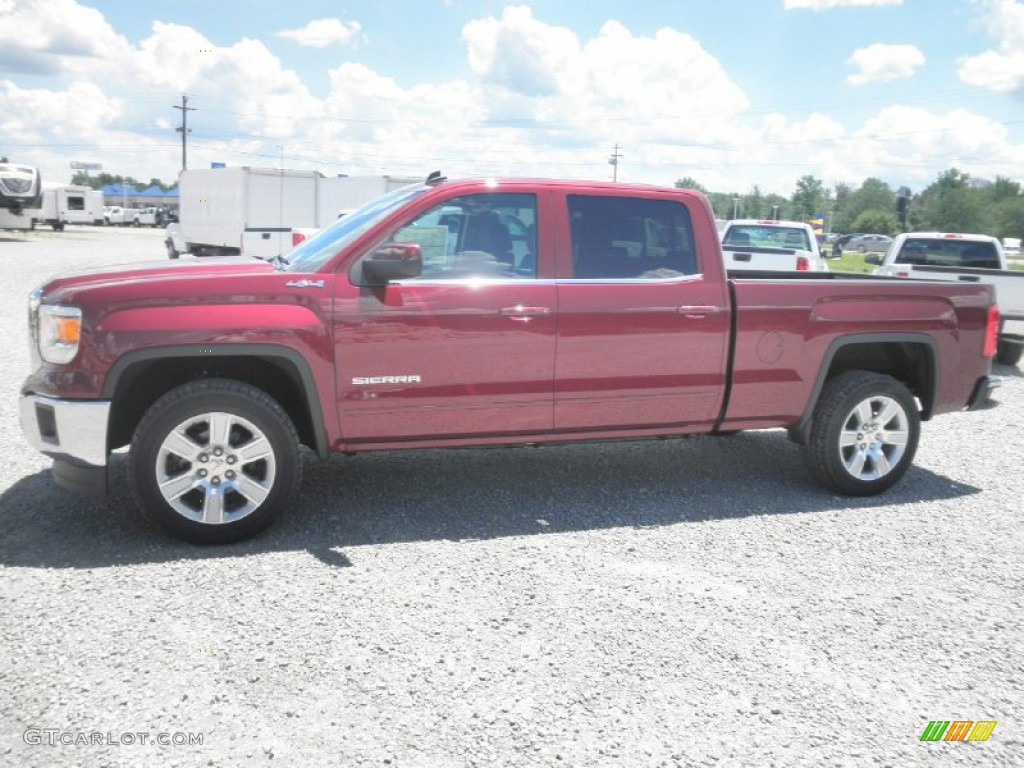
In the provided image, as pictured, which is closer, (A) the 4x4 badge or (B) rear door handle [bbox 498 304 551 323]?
(A) the 4x4 badge

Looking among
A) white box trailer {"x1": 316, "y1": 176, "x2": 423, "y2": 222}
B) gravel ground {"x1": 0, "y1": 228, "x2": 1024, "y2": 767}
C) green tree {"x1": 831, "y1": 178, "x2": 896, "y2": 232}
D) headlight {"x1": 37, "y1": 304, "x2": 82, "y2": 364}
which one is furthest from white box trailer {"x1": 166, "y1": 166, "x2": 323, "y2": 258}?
green tree {"x1": 831, "y1": 178, "x2": 896, "y2": 232}

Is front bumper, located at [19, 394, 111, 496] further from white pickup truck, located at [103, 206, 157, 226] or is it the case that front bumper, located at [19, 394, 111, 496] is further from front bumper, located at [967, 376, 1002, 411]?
white pickup truck, located at [103, 206, 157, 226]

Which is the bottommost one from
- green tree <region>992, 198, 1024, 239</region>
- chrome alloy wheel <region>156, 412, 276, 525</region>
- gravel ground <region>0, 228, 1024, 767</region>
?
gravel ground <region>0, 228, 1024, 767</region>

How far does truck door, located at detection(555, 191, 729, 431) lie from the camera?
486cm

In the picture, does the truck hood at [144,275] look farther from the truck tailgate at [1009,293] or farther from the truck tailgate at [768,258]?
the truck tailgate at [768,258]

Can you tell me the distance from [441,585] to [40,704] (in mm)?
1658

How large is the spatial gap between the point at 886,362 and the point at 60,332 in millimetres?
5057

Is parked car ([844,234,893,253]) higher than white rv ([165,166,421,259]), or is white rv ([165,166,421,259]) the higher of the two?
parked car ([844,234,893,253])

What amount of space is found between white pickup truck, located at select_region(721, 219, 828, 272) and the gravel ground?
27.6ft

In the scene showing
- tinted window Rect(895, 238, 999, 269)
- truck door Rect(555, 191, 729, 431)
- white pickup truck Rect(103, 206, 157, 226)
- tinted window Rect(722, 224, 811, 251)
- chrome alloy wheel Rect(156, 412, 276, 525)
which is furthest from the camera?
white pickup truck Rect(103, 206, 157, 226)

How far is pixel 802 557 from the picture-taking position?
4508 mm

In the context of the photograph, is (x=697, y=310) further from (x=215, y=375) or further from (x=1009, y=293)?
(x=1009, y=293)

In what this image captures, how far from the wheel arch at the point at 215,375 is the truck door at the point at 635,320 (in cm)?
136

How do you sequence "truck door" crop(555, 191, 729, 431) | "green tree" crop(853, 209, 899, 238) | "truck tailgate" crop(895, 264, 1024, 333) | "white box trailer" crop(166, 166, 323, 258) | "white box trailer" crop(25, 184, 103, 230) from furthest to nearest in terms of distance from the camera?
"green tree" crop(853, 209, 899, 238) < "white box trailer" crop(25, 184, 103, 230) < "white box trailer" crop(166, 166, 323, 258) < "truck tailgate" crop(895, 264, 1024, 333) < "truck door" crop(555, 191, 729, 431)
